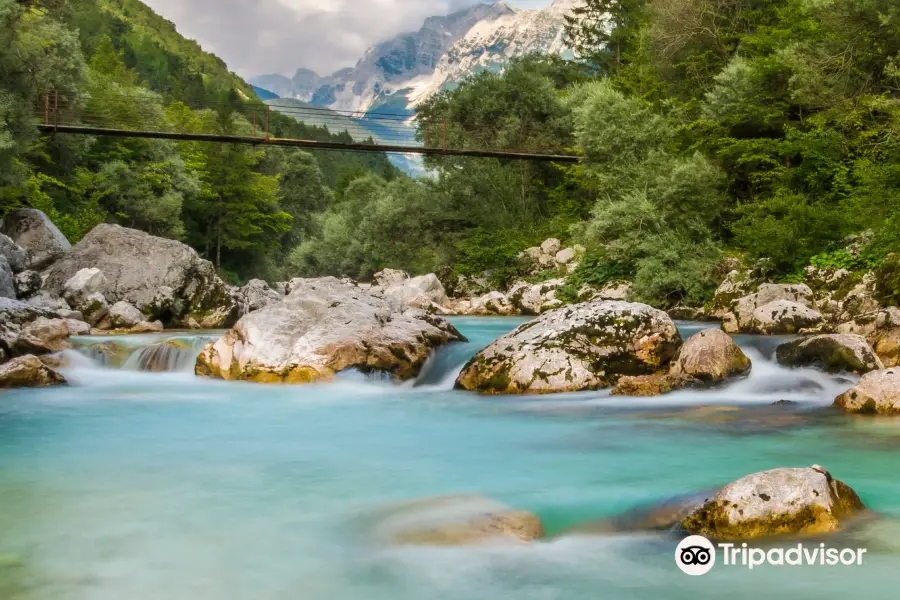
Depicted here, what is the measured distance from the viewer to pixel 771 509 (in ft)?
14.3

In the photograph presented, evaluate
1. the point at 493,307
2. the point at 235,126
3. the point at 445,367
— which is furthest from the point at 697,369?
the point at 235,126

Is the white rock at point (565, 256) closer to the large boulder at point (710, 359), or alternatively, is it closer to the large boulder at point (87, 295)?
the large boulder at point (87, 295)

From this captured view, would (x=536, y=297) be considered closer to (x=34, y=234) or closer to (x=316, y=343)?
(x=34, y=234)

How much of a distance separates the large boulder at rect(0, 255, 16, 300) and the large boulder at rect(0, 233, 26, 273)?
3.83ft

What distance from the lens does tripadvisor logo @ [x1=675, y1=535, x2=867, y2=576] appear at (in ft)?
13.2

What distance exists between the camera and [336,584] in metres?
4.04

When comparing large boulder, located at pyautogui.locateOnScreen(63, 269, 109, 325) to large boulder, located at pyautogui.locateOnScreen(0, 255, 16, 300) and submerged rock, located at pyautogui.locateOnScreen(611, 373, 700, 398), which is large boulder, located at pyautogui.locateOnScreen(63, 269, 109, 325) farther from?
submerged rock, located at pyautogui.locateOnScreen(611, 373, 700, 398)

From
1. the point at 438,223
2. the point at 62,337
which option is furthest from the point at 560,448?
the point at 438,223

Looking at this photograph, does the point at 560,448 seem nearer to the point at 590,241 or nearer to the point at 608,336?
the point at 608,336

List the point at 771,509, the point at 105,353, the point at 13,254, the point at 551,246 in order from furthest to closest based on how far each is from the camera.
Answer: the point at 551,246, the point at 13,254, the point at 105,353, the point at 771,509

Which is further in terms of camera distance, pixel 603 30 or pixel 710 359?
pixel 603 30

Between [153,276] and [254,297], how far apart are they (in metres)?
3.25

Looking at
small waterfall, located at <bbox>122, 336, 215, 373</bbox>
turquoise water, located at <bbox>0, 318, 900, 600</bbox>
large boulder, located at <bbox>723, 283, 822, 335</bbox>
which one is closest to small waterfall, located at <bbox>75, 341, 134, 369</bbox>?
small waterfall, located at <bbox>122, 336, 215, 373</bbox>

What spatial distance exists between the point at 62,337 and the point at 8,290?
4744 mm
